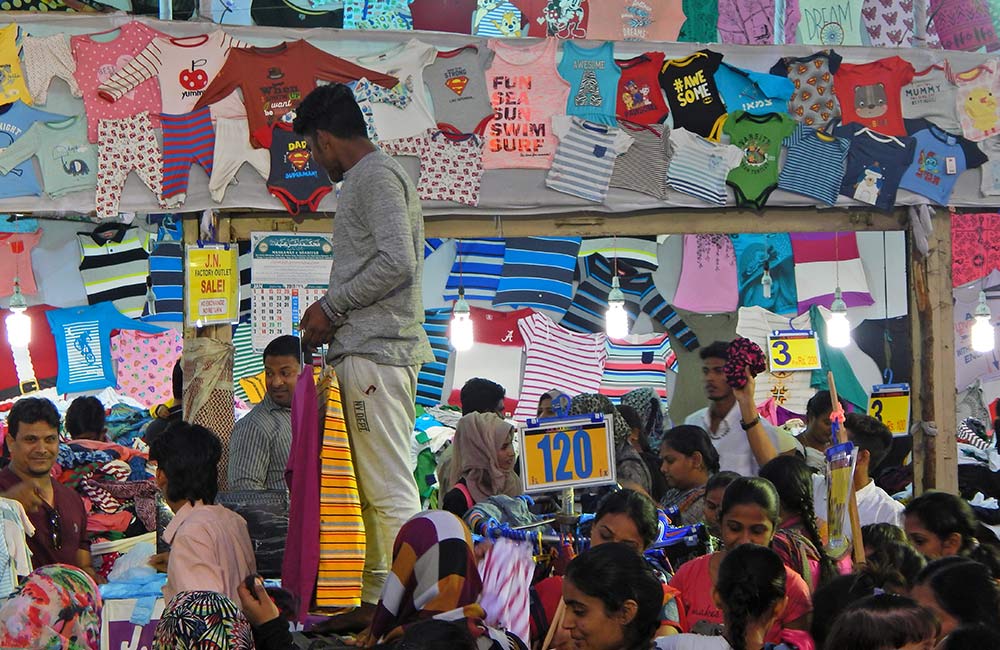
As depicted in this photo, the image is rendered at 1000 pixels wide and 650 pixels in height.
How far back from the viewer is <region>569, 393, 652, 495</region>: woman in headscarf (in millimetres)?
6273

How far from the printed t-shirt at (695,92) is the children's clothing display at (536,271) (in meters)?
2.91

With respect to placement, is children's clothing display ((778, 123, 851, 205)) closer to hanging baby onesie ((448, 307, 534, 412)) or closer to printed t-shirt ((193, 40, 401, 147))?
printed t-shirt ((193, 40, 401, 147))

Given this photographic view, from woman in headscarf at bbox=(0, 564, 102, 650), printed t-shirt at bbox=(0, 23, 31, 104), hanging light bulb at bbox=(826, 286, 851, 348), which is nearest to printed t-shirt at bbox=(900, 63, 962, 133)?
hanging light bulb at bbox=(826, 286, 851, 348)

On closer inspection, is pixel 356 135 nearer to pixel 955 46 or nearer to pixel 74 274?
pixel 955 46

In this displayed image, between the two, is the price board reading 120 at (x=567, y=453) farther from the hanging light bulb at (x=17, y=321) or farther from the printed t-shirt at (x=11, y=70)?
the hanging light bulb at (x=17, y=321)

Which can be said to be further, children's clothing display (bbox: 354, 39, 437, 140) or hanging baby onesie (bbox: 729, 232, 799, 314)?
hanging baby onesie (bbox: 729, 232, 799, 314)

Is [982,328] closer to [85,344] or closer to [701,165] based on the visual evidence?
[701,165]

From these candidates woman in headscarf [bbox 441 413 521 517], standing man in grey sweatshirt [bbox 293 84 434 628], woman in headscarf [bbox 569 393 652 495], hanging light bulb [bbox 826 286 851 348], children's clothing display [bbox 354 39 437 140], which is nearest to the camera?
standing man in grey sweatshirt [bbox 293 84 434 628]

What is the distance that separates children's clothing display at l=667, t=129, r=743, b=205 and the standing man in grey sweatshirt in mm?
3421

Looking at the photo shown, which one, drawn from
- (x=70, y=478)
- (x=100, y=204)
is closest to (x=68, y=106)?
(x=100, y=204)

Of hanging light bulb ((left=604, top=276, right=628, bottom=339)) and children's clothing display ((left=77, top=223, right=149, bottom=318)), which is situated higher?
children's clothing display ((left=77, top=223, right=149, bottom=318))

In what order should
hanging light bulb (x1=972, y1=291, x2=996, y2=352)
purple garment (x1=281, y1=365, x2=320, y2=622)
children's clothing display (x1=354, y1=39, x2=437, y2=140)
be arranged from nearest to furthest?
purple garment (x1=281, y1=365, x2=320, y2=622)
children's clothing display (x1=354, y1=39, x2=437, y2=140)
hanging light bulb (x1=972, y1=291, x2=996, y2=352)

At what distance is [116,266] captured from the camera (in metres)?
10.7

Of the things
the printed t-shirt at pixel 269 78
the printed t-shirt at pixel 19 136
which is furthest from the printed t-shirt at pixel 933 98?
the printed t-shirt at pixel 19 136
